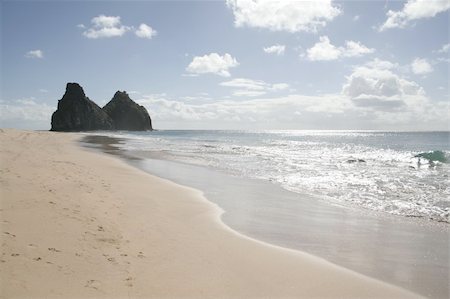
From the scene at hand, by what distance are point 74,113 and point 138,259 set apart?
154 metres

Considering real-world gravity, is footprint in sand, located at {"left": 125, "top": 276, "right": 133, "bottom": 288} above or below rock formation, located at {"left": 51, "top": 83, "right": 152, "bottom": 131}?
below

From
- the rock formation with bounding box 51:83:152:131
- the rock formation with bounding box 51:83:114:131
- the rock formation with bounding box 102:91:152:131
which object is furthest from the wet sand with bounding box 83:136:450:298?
the rock formation with bounding box 102:91:152:131

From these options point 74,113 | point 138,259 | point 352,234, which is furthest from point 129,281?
point 74,113

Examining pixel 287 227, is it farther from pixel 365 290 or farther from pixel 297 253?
pixel 365 290

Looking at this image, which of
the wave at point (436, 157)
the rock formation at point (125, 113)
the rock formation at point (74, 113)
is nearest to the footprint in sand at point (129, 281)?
the wave at point (436, 157)

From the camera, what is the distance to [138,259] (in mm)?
5289

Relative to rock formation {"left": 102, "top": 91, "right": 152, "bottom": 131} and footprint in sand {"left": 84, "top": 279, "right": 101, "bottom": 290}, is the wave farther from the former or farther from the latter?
rock formation {"left": 102, "top": 91, "right": 152, "bottom": 131}

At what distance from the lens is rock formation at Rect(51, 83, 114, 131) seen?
143 metres

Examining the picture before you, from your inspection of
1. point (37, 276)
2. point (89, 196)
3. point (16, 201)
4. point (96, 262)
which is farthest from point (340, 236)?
point (16, 201)

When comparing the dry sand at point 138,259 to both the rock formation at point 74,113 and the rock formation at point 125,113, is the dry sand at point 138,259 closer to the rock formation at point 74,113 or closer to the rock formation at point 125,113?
the rock formation at point 74,113

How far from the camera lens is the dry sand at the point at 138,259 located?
439cm

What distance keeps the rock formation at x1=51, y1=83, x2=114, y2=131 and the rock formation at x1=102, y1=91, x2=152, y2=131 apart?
23805mm

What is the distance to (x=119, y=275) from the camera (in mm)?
4648

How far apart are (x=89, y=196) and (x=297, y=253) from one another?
5.93m
